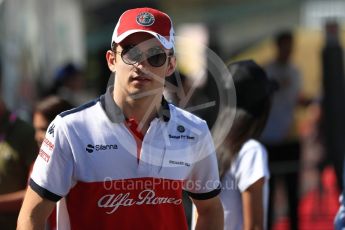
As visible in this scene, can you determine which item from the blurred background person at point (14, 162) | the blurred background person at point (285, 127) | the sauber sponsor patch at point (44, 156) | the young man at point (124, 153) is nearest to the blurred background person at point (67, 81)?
the blurred background person at point (285, 127)

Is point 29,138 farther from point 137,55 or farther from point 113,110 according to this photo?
point 137,55

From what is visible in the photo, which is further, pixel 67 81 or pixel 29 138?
pixel 67 81

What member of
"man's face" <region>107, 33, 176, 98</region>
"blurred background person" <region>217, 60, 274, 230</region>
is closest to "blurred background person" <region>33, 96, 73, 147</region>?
"blurred background person" <region>217, 60, 274, 230</region>

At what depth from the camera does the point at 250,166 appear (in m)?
5.14

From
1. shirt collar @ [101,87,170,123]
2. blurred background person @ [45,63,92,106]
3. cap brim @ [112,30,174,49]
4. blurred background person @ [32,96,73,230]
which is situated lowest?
shirt collar @ [101,87,170,123]

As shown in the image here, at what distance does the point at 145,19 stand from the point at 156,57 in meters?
0.16

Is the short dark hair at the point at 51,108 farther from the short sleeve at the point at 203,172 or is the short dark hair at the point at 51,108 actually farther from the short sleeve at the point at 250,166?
the short sleeve at the point at 203,172

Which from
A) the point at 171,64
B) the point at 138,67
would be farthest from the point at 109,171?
the point at 171,64

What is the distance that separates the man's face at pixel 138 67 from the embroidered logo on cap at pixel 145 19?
46 millimetres

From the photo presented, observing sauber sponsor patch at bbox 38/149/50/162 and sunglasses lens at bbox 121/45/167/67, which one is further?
sunglasses lens at bbox 121/45/167/67

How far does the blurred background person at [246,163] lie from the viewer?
5.06 metres

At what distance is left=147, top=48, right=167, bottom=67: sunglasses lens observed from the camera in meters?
3.93

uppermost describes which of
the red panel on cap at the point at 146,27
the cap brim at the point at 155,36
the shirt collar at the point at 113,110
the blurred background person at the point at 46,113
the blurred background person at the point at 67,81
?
the blurred background person at the point at 67,81

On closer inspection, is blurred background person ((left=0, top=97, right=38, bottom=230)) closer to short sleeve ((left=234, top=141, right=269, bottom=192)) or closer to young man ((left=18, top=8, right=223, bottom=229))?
short sleeve ((left=234, top=141, right=269, bottom=192))
